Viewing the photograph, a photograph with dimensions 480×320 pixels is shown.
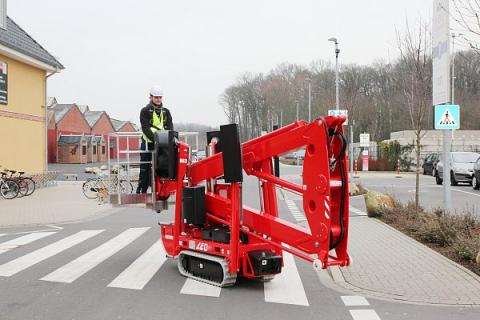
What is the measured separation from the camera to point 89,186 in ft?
75.3

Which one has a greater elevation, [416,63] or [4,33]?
[4,33]

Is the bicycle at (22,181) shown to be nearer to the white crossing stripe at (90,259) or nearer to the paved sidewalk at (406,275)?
the white crossing stripe at (90,259)

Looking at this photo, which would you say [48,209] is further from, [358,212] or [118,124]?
[118,124]

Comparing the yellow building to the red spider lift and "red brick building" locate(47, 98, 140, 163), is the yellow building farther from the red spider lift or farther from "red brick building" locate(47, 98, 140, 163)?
"red brick building" locate(47, 98, 140, 163)

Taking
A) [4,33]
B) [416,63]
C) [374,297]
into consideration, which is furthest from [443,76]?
[4,33]

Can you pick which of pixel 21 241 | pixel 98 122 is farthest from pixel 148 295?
pixel 98 122

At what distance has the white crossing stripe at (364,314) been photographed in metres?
6.07

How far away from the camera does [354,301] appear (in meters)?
6.76

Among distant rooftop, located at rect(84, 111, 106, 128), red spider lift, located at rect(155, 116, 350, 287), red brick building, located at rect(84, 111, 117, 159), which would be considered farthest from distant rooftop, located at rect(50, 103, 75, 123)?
red spider lift, located at rect(155, 116, 350, 287)

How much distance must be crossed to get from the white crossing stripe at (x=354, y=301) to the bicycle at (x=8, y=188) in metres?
17.8

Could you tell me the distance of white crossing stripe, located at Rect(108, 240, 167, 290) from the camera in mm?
7646

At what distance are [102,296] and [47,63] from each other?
21513mm

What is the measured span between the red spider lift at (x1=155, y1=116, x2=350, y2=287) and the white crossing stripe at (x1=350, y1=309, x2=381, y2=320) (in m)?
0.53

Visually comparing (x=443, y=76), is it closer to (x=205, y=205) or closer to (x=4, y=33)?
(x=205, y=205)
